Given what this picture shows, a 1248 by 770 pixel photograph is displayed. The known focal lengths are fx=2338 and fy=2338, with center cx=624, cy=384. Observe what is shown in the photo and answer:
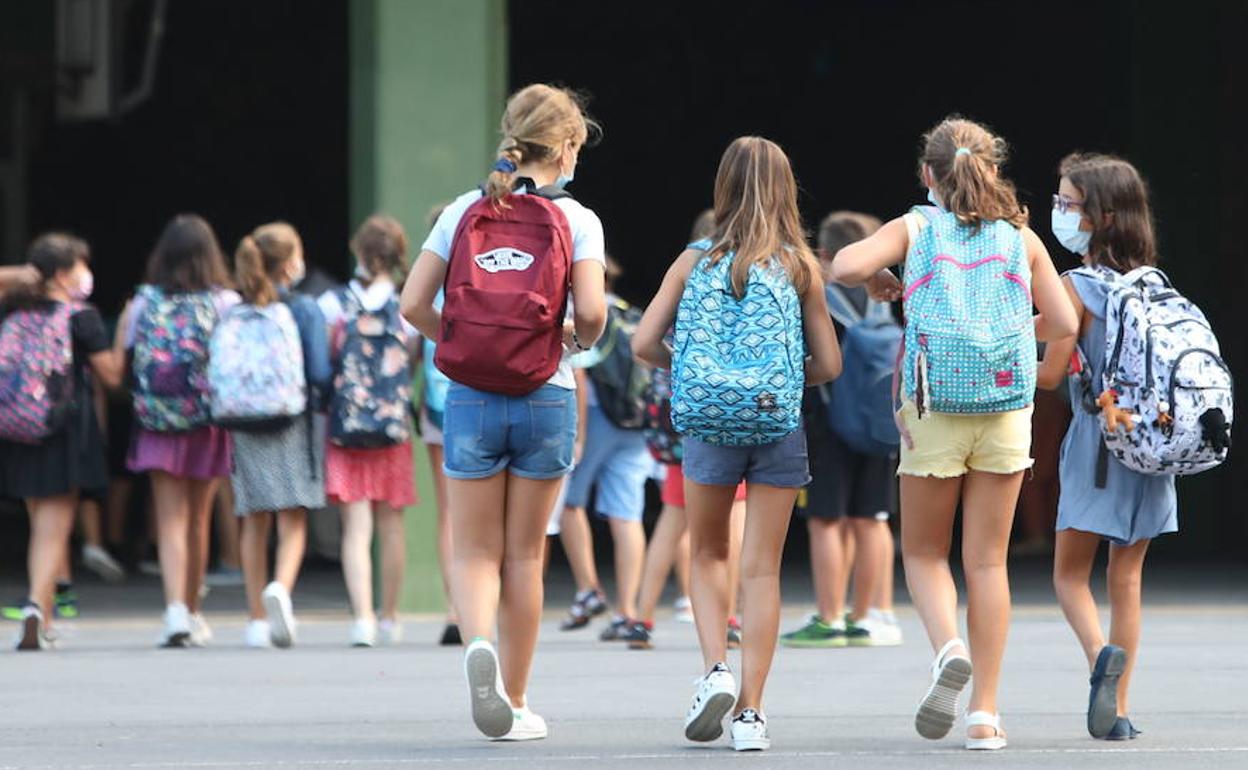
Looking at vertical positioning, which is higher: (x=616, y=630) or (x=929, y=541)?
(x=929, y=541)

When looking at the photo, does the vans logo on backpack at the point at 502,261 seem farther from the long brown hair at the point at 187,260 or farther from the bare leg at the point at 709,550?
the long brown hair at the point at 187,260

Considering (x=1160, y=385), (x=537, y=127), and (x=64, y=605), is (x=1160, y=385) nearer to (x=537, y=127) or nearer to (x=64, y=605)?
(x=537, y=127)

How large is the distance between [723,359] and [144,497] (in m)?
10.5

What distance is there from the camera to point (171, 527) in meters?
10.5

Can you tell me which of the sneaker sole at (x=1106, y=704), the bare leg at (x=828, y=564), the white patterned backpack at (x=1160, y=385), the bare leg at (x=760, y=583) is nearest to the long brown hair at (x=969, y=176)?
the white patterned backpack at (x=1160, y=385)

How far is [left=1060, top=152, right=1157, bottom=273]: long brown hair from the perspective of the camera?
7289 millimetres

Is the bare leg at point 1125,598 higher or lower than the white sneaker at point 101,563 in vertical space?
higher

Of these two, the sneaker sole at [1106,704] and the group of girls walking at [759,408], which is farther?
the sneaker sole at [1106,704]

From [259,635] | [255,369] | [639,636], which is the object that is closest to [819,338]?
[639,636]

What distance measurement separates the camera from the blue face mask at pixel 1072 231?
7.35m

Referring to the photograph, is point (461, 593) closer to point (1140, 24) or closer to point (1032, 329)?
point (1032, 329)

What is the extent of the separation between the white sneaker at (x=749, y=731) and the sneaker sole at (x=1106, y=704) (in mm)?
1043

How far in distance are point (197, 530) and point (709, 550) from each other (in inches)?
167

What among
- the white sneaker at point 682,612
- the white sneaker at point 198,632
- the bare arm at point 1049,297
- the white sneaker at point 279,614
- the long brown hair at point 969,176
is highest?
the long brown hair at point 969,176
